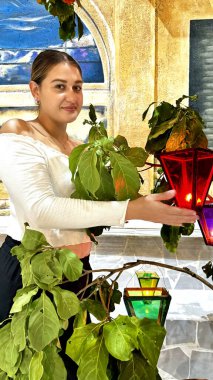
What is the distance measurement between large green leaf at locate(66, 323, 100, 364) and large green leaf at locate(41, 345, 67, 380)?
0.09ft

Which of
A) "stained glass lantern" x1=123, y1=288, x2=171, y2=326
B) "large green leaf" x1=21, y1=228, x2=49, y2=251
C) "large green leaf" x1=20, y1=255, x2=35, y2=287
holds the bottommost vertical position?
"stained glass lantern" x1=123, y1=288, x2=171, y2=326

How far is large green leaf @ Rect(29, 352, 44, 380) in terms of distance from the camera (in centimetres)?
89

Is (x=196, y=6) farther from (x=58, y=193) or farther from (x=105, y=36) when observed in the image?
(x=58, y=193)

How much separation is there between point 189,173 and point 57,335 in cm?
36

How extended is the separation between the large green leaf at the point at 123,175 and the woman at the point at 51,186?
0.03 m

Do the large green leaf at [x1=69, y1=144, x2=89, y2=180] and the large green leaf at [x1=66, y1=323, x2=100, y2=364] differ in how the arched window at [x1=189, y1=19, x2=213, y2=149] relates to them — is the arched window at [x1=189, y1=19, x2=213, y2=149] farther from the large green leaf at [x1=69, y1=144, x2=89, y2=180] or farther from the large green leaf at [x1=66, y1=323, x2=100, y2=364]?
the large green leaf at [x1=66, y1=323, x2=100, y2=364]

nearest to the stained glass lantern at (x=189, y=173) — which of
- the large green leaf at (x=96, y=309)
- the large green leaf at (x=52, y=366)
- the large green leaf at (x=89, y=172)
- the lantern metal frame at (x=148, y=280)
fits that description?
the large green leaf at (x=89, y=172)

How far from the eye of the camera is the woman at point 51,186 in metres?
1.02

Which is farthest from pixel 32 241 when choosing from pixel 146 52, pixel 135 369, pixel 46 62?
pixel 146 52

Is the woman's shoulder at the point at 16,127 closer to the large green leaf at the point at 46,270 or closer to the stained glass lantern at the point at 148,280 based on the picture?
the large green leaf at the point at 46,270

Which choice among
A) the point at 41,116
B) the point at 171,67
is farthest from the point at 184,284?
the point at 41,116

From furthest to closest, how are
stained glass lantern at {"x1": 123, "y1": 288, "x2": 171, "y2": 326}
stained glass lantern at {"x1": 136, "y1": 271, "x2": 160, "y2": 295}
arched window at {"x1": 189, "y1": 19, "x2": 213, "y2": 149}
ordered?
arched window at {"x1": 189, "y1": 19, "x2": 213, "y2": 149}, stained glass lantern at {"x1": 136, "y1": 271, "x2": 160, "y2": 295}, stained glass lantern at {"x1": 123, "y1": 288, "x2": 171, "y2": 326}

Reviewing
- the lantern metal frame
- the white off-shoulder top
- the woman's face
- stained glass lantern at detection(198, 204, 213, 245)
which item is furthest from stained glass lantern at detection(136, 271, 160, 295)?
stained glass lantern at detection(198, 204, 213, 245)

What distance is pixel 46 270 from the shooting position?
89 centimetres
